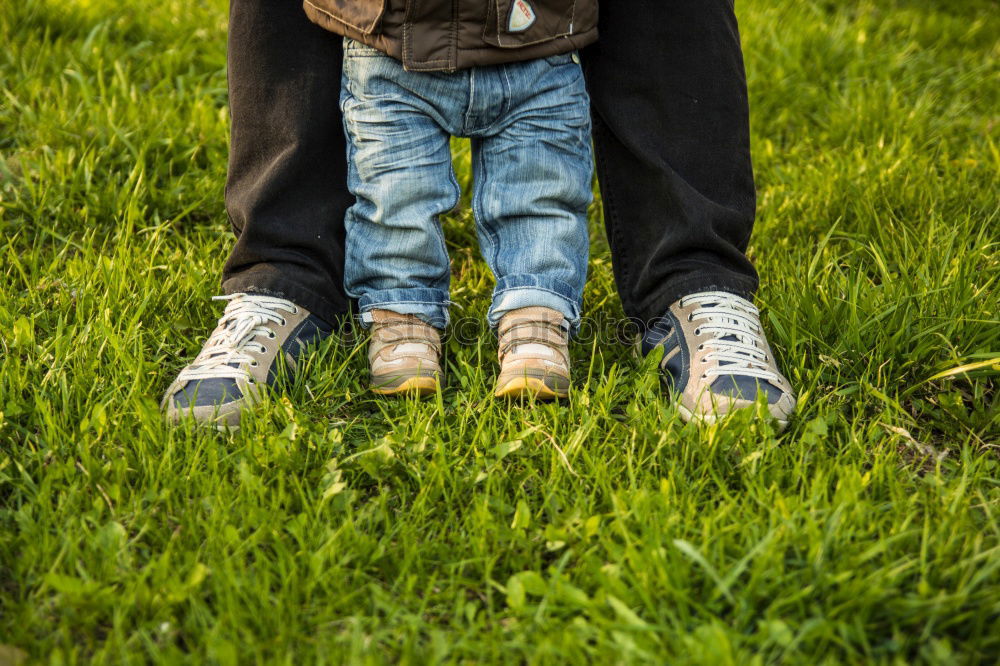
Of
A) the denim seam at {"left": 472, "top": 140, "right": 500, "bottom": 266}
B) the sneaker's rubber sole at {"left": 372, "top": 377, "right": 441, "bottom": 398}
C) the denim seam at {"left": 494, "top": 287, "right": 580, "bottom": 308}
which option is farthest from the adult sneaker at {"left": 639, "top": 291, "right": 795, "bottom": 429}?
the sneaker's rubber sole at {"left": 372, "top": 377, "right": 441, "bottom": 398}

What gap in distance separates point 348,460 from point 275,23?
3.09 ft

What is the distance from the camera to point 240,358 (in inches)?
66.1

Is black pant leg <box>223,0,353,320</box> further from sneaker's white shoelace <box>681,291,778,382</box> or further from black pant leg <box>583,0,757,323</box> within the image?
sneaker's white shoelace <box>681,291,778,382</box>

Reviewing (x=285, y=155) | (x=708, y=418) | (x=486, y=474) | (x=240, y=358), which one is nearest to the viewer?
(x=486, y=474)

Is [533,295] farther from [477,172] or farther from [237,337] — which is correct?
[237,337]

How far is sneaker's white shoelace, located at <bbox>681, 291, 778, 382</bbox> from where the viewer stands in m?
1.66

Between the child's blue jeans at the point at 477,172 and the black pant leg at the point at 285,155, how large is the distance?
6 cm

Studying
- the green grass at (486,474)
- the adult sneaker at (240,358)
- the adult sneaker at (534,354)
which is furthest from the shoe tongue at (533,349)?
the adult sneaker at (240,358)

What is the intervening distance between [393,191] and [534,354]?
17.9 inches

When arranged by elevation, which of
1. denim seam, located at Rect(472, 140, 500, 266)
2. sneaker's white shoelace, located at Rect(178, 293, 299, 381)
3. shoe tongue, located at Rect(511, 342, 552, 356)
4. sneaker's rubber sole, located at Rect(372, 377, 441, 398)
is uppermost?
denim seam, located at Rect(472, 140, 500, 266)

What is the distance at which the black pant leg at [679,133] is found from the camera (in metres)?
1.76

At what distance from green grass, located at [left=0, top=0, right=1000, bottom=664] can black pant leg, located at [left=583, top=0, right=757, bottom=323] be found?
0.70 ft

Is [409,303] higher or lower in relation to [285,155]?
lower

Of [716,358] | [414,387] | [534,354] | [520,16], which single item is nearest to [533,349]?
[534,354]
